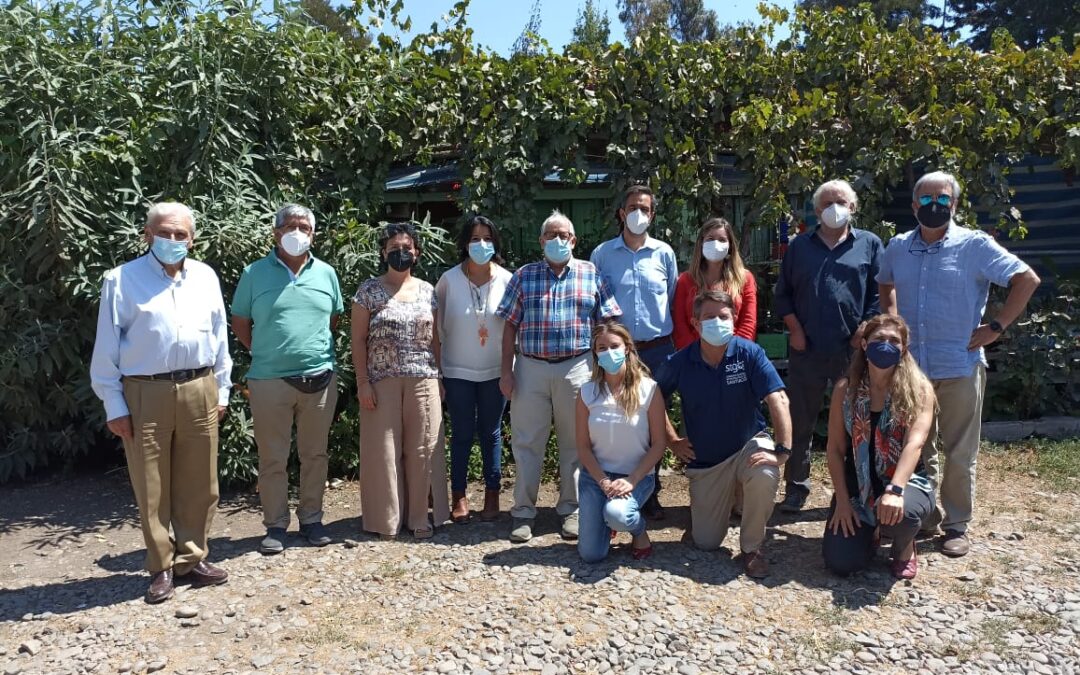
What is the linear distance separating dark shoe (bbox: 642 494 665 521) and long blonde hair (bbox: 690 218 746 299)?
1.31 meters

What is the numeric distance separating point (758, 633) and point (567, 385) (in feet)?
5.54

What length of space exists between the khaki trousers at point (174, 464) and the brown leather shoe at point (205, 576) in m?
0.04

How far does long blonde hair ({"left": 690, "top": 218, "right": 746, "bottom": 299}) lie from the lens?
4.86 meters

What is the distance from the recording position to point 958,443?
4617 millimetres

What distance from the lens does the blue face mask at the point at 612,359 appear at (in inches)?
175

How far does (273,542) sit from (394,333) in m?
1.29

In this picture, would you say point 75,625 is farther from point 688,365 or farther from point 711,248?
point 711,248

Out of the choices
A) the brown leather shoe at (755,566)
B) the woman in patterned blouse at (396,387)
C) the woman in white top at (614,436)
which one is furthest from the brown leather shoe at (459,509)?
the brown leather shoe at (755,566)

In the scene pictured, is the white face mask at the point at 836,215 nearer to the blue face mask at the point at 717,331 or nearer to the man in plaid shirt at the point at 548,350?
the blue face mask at the point at 717,331

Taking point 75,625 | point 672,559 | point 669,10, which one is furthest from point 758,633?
point 669,10

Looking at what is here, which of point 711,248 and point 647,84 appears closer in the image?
point 711,248

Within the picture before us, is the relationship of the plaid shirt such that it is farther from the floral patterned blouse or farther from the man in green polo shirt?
the man in green polo shirt

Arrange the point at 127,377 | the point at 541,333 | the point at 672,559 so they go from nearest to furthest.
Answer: the point at 127,377 < the point at 672,559 < the point at 541,333

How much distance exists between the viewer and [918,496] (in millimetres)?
4223
